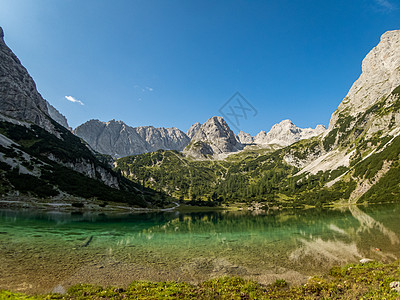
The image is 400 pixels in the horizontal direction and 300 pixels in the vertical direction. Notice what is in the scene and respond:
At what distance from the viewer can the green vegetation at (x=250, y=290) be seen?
1431cm

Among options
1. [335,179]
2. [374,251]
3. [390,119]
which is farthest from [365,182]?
[374,251]

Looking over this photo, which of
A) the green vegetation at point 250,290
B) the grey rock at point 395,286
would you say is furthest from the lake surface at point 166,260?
the grey rock at point 395,286

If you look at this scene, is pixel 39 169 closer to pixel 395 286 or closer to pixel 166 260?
pixel 166 260

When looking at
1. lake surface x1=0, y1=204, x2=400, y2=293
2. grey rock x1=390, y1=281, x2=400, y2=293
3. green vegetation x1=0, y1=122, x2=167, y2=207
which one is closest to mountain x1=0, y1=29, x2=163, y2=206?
green vegetation x1=0, y1=122, x2=167, y2=207

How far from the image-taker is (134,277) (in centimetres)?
2089

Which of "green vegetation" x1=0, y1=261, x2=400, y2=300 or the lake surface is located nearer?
"green vegetation" x1=0, y1=261, x2=400, y2=300

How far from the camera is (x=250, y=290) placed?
16969 mm

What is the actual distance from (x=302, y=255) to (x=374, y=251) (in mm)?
9658

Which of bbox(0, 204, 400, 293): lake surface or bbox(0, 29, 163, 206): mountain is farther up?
bbox(0, 29, 163, 206): mountain

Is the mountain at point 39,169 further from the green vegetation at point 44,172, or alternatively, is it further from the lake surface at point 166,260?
the lake surface at point 166,260

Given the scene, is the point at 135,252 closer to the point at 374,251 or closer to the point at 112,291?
the point at 112,291

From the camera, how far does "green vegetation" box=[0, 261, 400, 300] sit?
14.3 meters

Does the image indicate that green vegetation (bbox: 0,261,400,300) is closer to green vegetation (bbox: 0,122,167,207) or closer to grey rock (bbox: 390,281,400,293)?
grey rock (bbox: 390,281,400,293)

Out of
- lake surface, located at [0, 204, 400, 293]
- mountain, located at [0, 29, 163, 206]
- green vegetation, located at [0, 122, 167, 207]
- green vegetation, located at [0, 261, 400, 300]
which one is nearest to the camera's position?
green vegetation, located at [0, 261, 400, 300]
